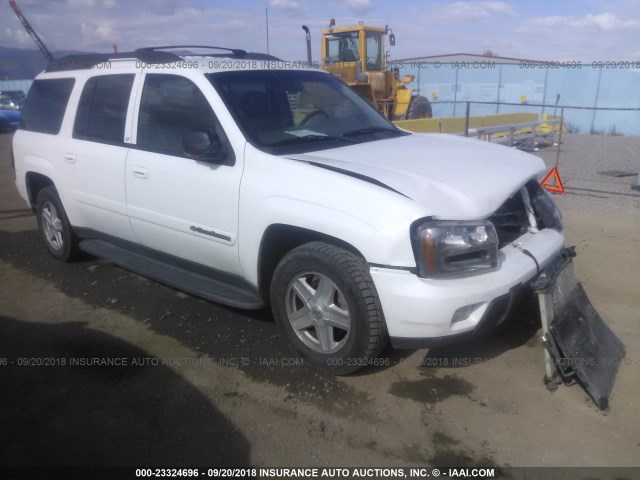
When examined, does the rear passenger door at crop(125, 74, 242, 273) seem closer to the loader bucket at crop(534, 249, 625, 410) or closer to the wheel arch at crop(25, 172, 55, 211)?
the wheel arch at crop(25, 172, 55, 211)

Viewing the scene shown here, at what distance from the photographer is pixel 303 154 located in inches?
141

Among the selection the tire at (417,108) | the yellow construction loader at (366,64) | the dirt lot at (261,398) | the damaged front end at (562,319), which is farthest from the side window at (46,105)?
the tire at (417,108)

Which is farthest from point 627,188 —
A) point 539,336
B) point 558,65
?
point 558,65

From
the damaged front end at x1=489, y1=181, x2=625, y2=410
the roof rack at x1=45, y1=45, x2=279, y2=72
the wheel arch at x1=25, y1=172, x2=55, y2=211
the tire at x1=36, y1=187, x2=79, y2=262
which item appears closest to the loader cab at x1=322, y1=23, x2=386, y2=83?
the roof rack at x1=45, y1=45, x2=279, y2=72

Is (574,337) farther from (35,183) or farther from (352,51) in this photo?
(352,51)

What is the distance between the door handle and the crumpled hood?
1.32 metres

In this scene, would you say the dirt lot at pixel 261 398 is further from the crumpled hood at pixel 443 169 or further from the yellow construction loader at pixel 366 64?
the yellow construction loader at pixel 366 64

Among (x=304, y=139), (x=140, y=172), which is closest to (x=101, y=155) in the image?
(x=140, y=172)

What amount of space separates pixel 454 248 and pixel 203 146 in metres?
1.75

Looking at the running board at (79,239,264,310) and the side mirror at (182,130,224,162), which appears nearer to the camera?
the side mirror at (182,130,224,162)

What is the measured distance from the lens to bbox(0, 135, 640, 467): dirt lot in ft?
9.11

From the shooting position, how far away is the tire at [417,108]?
1798cm

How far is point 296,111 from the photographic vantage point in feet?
13.7

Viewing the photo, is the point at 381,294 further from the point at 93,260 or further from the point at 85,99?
the point at 93,260
